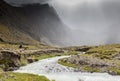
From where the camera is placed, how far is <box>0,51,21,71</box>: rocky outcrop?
75625 millimetres

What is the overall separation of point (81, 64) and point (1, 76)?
3751 cm

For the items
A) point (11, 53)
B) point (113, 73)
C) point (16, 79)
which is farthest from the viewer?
point (11, 53)

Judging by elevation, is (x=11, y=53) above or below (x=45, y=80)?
above

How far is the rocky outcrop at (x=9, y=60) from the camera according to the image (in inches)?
2977

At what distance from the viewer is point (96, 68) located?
75.2m

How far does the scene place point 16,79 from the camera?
158 ft

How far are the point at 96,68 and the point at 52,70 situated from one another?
13615 mm

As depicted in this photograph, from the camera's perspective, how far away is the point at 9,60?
258ft

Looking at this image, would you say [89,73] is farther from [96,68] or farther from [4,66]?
[4,66]

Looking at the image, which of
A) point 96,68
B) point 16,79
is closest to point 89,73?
point 96,68

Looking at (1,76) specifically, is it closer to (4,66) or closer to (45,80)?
(45,80)

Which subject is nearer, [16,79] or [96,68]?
[16,79]

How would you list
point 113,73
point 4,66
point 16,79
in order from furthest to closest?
1. point 4,66
2. point 113,73
3. point 16,79

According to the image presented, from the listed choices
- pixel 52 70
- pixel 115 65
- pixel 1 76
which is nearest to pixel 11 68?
pixel 52 70
